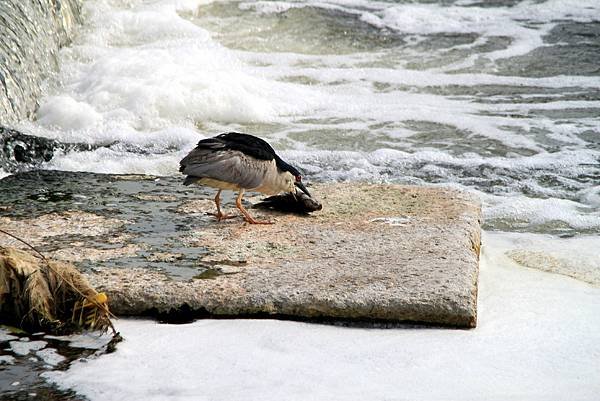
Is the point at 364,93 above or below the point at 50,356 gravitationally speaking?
below

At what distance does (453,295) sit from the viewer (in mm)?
4059

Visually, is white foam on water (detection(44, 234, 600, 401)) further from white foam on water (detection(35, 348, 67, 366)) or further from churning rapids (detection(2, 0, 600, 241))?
churning rapids (detection(2, 0, 600, 241))

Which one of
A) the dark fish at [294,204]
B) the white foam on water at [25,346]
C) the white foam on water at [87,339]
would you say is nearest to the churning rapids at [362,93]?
the dark fish at [294,204]

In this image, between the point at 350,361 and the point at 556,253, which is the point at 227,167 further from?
the point at 556,253

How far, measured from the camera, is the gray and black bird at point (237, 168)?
5.12 m

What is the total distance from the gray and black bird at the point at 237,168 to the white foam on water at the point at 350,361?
1321 millimetres

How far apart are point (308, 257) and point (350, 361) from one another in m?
1.06

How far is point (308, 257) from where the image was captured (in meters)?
4.59

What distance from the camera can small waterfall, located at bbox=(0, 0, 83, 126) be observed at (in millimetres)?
8031

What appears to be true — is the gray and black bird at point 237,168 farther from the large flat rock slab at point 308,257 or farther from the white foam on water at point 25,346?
the white foam on water at point 25,346

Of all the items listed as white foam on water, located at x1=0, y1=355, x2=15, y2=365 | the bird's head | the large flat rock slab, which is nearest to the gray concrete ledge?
the large flat rock slab

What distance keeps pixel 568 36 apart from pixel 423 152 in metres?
5.16

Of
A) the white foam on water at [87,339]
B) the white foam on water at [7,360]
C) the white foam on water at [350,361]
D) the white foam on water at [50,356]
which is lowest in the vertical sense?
the white foam on water at [350,361]

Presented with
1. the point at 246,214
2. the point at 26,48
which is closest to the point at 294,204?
the point at 246,214
